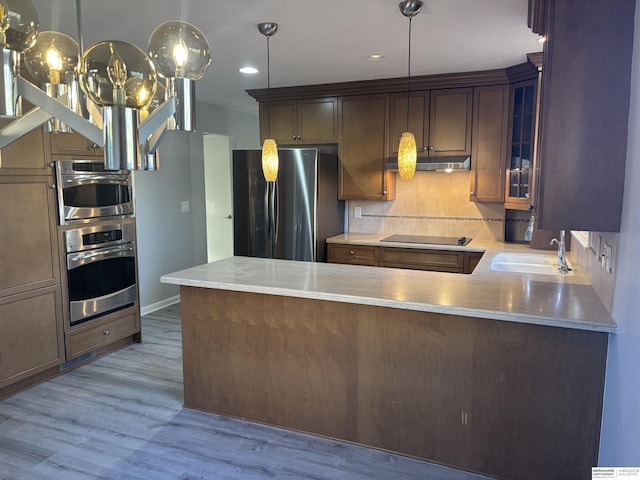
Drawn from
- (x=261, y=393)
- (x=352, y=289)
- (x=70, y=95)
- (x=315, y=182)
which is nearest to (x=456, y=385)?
(x=352, y=289)

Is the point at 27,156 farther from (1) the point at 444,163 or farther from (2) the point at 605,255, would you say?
(2) the point at 605,255

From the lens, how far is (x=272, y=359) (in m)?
2.60

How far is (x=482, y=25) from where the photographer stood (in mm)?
2736

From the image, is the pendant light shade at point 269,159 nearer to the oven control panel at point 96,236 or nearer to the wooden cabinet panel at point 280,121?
the oven control panel at point 96,236

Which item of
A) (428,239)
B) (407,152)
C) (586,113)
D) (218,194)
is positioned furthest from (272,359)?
(218,194)

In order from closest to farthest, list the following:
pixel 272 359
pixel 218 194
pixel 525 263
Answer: pixel 272 359 < pixel 525 263 < pixel 218 194

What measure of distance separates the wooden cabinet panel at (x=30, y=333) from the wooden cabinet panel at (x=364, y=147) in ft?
9.04

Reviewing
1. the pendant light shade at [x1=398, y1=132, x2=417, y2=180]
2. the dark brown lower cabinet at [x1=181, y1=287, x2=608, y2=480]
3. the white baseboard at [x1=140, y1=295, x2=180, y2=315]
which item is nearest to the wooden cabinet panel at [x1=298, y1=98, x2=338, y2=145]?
the pendant light shade at [x1=398, y1=132, x2=417, y2=180]

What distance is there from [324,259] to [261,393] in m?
1.99

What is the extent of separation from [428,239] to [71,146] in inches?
123

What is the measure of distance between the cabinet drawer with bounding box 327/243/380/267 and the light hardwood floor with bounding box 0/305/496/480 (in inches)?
73.4

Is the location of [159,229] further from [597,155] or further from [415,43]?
[597,155]

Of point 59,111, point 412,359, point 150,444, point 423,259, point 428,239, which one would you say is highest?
point 59,111

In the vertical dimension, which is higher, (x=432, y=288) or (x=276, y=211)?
(x=276, y=211)
